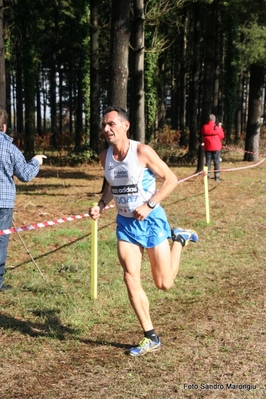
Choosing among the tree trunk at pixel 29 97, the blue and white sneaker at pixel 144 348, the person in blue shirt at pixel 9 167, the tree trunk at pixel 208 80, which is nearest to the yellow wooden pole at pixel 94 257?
the person in blue shirt at pixel 9 167

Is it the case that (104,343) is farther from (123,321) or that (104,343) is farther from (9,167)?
(9,167)

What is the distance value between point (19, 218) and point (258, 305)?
5.96 metres

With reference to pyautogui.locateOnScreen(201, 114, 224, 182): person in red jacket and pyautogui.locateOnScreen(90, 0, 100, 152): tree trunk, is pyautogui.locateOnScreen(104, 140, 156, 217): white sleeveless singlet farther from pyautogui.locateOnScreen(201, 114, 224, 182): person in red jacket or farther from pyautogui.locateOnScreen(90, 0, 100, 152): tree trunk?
pyautogui.locateOnScreen(90, 0, 100, 152): tree trunk

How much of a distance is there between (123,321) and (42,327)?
0.87 m

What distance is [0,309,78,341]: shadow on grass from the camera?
5119 mm

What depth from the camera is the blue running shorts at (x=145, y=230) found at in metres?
4.46

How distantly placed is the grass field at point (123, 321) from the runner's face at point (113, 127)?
1.98 meters

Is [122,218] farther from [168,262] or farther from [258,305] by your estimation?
[258,305]

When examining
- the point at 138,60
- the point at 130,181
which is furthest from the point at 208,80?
the point at 130,181

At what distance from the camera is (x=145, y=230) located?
4.47 meters

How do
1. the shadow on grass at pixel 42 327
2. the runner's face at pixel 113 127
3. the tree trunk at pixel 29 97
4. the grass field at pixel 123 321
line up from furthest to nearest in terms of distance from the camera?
the tree trunk at pixel 29 97, the shadow on grass at pixel 42 327, the runner's face at pixel 113 127, the grass field at pixel 123 321

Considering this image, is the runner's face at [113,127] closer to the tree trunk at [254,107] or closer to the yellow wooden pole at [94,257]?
the yellow wooden pole at [94,257]

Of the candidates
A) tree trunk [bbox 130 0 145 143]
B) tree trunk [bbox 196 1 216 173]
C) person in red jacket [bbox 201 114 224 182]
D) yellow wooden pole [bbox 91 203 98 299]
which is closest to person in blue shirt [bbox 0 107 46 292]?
yellow wooden pole [bbox 91 203 98 299]

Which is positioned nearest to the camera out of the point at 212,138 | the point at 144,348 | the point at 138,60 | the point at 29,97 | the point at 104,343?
the point at 144,348
